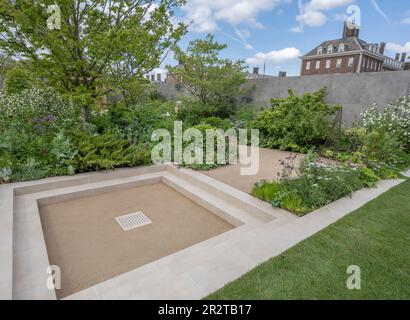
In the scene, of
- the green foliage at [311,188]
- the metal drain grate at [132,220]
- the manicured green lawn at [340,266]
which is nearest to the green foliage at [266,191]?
the green foliage at [311,188]

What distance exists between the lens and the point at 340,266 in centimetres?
210

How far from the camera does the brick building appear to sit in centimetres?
2827

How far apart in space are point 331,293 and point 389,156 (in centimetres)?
461

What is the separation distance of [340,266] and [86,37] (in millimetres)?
5777

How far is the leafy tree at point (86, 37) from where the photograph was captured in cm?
448

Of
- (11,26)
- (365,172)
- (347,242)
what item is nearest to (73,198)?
(11,26)

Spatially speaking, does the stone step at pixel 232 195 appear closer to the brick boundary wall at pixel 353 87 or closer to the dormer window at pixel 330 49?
the brick boundary wall at pixel 353 87

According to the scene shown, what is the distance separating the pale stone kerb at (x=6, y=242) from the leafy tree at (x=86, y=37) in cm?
244

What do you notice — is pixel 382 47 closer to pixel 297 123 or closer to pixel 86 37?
pixel 297 123

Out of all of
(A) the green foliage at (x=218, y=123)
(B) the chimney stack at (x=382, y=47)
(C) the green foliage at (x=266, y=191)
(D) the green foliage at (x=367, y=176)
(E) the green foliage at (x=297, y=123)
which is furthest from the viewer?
(B) the chimney stack at (x=382, y=47)

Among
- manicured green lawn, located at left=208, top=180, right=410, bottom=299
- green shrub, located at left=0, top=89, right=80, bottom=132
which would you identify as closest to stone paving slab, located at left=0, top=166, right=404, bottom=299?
manicured green lawn, located at left=208, top=180, right=410, bottom=299

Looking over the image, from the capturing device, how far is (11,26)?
461 cm
